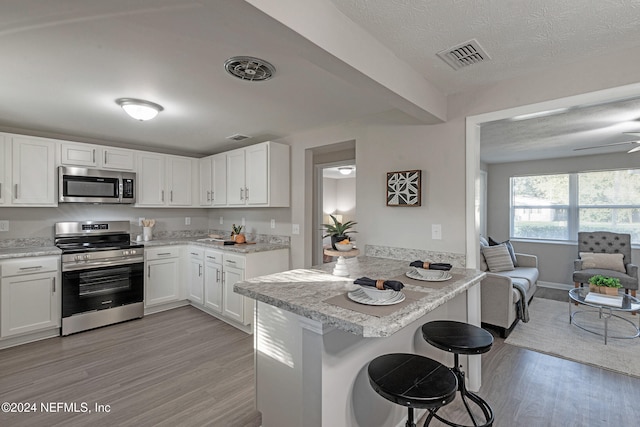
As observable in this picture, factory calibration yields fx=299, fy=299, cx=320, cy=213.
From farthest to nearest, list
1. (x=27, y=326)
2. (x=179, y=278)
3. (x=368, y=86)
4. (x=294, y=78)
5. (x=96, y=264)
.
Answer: (x=179, y=278)
(x=96, y=264)
(x=27, y=326)
(x=294, y=78)
(x=368, y=86)

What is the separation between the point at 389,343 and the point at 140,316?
132 inches

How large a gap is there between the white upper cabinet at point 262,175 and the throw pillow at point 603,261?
476 cm

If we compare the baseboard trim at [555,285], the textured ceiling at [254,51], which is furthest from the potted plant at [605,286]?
the baseboard trim at [555,285]

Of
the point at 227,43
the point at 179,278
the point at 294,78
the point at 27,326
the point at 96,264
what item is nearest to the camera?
the point at 227,43

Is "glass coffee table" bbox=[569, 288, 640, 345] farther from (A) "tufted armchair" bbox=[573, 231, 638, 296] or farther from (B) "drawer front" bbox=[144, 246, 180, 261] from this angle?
(B) "drawer front" bbox=[144, 246, 180, 261]

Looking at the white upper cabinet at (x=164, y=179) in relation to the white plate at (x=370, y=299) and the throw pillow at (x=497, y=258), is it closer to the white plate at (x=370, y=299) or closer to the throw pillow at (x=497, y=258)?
Answer: the white plate at (x=370, y=299)

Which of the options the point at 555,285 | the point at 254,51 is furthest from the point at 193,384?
the point at 555,285

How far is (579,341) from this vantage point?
315 cm

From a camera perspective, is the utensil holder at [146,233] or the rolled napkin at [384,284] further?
the utensil holder at [146,233]

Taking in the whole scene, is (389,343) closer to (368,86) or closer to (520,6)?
(368,86)

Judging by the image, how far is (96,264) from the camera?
135 inches

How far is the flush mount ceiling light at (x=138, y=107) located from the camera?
254 centimetres

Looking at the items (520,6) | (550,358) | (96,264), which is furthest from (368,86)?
(96,264)

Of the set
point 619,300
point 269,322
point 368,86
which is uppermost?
point 368,86
